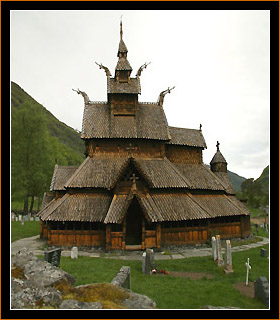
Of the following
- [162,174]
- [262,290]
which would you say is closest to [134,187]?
[162,174]

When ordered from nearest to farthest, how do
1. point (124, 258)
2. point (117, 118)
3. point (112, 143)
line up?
point (124, 258), point (112, 143), point (117, 118)

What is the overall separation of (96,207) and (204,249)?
915 centimetres

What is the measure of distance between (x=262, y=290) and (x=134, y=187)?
11.9m

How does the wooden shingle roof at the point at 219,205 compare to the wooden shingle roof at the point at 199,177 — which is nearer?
the wooden shingle roof at the point at 219,205

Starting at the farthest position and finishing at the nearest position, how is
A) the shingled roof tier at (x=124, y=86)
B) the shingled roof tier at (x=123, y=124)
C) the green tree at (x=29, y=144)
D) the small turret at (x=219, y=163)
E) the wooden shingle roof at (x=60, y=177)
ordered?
1. the small turret at (x=219, y=163)
2. the shingled roof tier at (x=124, y=86)
3. the shingled roof tier at (x=123, y=124)
4. the wooden shingle roof at (x=60, y=177)
5. the green tree at (x=29, y=144)

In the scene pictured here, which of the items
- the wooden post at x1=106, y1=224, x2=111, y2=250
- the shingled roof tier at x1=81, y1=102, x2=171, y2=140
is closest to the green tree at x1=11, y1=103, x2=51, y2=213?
the shingled roof tier at x1=81, y1=102, x2=171, y2=140

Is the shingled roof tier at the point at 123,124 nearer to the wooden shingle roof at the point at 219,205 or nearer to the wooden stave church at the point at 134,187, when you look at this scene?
the wooden stave church at the point at 134,187

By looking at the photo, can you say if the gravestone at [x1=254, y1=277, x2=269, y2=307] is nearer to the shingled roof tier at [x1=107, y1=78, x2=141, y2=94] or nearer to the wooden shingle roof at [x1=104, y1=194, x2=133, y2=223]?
the wooden shingle roof at [x1=104, y1=194, x2=133, y2=223]

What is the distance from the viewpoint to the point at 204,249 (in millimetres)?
20453

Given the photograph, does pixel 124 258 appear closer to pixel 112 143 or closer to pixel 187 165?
pixel 112 143

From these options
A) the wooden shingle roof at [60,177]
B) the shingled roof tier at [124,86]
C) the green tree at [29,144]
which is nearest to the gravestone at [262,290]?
the wooden shingle roof at [60,177]

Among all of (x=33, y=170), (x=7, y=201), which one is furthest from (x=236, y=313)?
(x=33, y=170)

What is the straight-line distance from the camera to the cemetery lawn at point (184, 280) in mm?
8750

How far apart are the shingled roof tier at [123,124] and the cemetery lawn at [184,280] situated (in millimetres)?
11698
